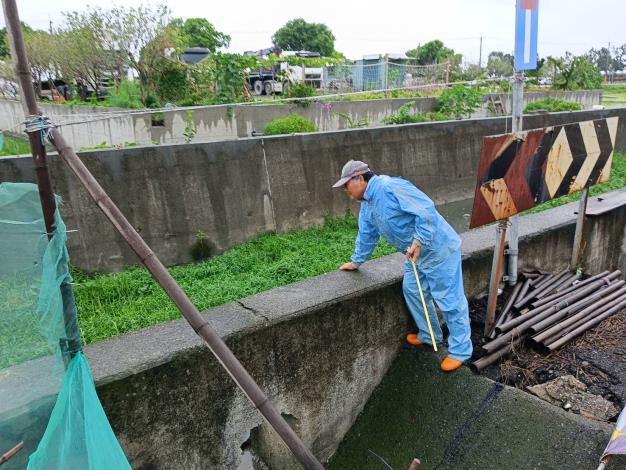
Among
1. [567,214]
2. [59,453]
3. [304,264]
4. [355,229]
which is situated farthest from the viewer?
[355,229]

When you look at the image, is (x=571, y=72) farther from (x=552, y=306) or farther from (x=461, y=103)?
(x=552, y=306)

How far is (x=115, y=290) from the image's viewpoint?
4637mm

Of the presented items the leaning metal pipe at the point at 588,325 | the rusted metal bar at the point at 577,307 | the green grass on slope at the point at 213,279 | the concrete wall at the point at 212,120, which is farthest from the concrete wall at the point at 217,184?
the concrete wall at the point at 212,120

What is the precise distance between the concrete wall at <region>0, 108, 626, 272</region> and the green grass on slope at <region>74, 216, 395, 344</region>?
1.04ft

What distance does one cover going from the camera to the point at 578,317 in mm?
4445

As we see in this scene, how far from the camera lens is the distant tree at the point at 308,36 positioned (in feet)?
201

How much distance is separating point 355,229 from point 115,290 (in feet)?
11.9

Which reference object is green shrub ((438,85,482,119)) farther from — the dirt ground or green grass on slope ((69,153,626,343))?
the dirt ground

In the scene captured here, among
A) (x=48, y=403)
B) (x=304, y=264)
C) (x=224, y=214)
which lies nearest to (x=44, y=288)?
(x=48, y=403)

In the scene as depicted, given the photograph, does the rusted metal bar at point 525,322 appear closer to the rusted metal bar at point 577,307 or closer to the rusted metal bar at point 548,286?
the rusted metal bar at point 577,307

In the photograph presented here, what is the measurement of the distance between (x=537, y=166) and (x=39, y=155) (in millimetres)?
4117

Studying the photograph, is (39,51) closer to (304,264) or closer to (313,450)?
(304,264)

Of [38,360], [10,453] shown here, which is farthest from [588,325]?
[10,453]

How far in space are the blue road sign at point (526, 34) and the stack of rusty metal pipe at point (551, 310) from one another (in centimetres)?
224
